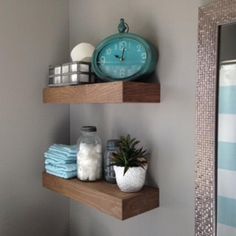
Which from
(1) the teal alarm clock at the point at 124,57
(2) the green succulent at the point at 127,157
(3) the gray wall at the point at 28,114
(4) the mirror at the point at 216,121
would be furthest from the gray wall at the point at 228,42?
(3) the gray wall at the point at 28,114

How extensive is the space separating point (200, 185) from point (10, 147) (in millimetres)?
806

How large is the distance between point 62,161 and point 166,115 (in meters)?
0.47

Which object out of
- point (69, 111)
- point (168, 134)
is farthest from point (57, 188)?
point (168, 134)

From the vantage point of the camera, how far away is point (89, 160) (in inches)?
43.3

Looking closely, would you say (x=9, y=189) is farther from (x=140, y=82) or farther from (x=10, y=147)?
(x=140, y=82)

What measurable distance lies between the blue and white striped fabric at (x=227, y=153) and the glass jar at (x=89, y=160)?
1.54 ft

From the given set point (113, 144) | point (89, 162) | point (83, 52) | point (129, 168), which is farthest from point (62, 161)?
point (83, 52)

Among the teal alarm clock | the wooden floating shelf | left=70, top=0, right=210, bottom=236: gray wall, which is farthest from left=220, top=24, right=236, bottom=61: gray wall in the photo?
the wooden floating shelf

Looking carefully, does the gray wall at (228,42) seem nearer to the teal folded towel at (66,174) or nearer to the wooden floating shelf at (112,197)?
the wooden floating shelf at (112,197)

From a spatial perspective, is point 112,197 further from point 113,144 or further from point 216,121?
point 216,121

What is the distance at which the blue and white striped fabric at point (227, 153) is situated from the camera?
0.80m

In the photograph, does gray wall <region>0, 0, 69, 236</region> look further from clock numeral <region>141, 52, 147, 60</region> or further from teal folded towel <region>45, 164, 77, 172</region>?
clock numeral <region>141, 52, 147, 60</region>

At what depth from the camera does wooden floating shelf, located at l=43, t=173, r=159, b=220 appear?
3.03 ft

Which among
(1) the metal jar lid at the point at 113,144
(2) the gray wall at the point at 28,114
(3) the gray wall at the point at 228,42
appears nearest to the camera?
(3) the gray wall at the point at 228,42
